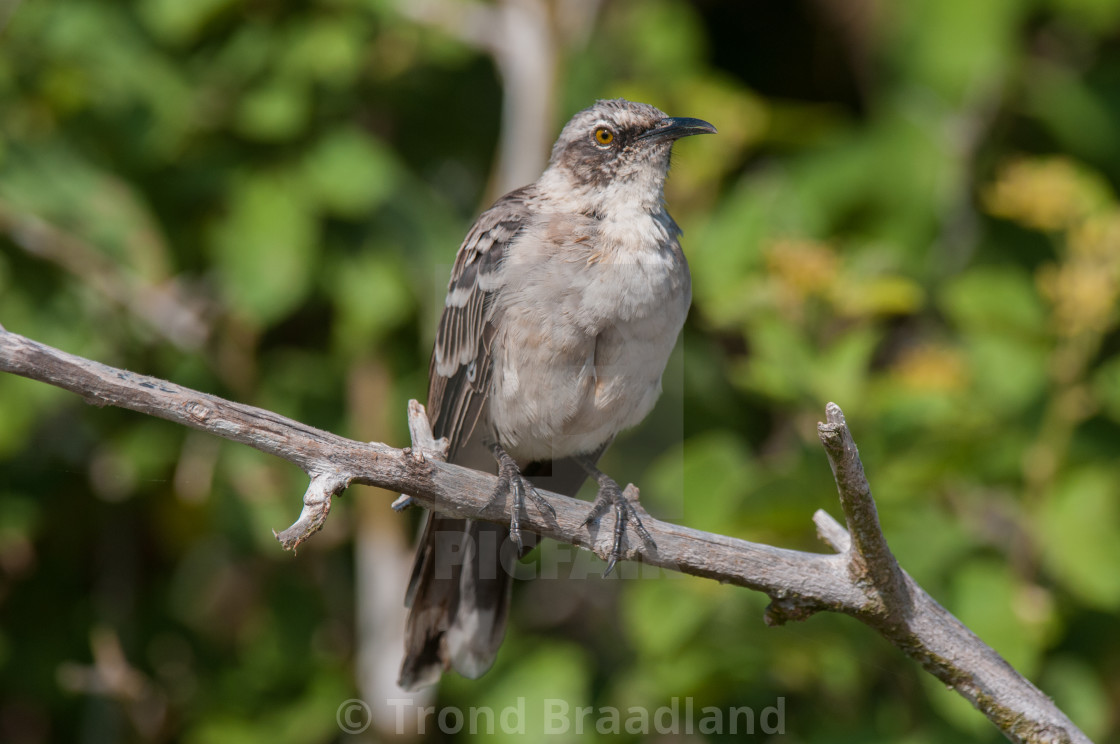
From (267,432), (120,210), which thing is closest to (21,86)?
(120,210)

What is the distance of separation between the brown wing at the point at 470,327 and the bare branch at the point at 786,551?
2.39 ft

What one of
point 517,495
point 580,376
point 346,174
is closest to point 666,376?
point 580,376

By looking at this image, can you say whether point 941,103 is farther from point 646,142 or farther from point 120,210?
point 120,210

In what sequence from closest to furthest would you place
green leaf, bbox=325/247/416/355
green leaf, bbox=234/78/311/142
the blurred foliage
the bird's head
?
the bird's head → the blurred foliage → green leaf, bbox=234/78/311/142 → green leaf, bbox=325/247/416/355

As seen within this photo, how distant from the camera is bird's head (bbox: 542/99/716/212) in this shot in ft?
12.7

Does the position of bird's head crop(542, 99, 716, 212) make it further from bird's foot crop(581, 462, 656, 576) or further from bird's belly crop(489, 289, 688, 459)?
bird's foot crop(581, 462, 656, 576)

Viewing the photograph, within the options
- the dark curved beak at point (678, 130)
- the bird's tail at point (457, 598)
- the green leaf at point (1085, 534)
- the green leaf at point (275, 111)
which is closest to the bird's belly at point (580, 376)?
the bird's tail at point (457, 598)

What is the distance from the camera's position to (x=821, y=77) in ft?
21.6

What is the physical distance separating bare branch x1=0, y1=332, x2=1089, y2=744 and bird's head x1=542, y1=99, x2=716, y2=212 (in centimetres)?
121

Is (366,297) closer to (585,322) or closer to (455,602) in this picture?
(455,602)

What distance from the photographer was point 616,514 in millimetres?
3391

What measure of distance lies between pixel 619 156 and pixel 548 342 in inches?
33.6

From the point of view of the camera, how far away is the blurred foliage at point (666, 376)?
4.11 metres

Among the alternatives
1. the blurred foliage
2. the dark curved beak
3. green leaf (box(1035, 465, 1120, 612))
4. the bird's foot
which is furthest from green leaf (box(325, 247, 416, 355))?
green leaf (box(1035, 465, 1120, 612))
